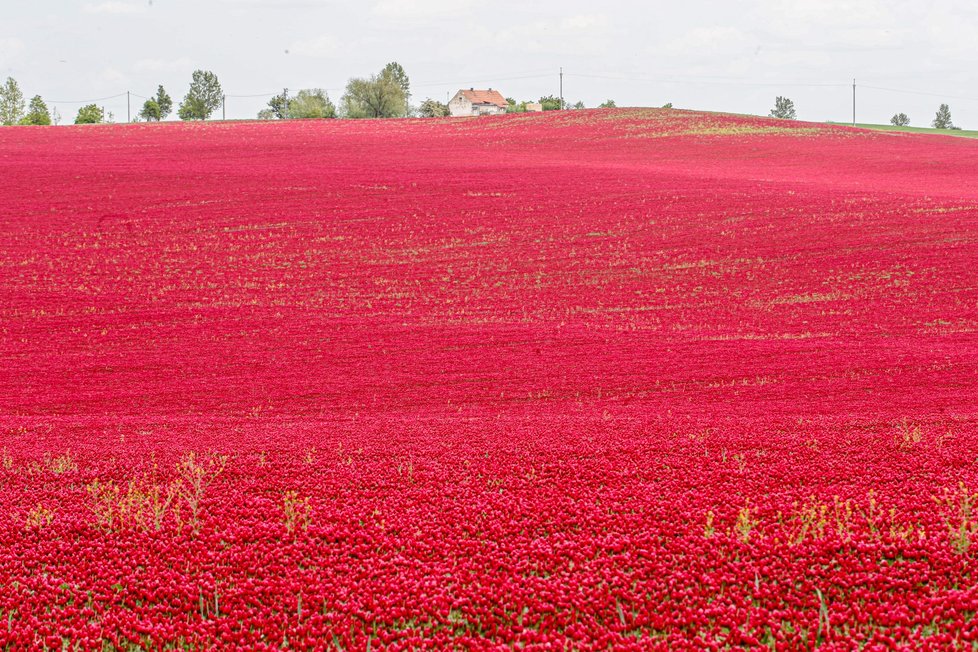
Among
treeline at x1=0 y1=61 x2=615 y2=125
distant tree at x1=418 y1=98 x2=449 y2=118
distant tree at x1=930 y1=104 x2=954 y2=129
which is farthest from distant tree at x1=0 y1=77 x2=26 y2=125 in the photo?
distant tree at x1=930 y1=104 x2=954 y2=129

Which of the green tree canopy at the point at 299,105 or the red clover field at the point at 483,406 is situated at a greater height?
the green tree canopy at the point at 299,105

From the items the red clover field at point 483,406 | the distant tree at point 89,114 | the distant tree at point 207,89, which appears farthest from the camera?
the distant tree at point 207,89

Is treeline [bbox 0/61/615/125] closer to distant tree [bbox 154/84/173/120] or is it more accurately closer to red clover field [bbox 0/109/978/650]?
distant tree [bbox 154/84/173/120]

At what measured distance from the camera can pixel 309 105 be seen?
405 feet

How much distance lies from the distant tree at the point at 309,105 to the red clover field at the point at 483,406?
74529 mm

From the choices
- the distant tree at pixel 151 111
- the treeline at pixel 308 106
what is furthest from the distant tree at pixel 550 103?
the distant tree at pixel 151 111

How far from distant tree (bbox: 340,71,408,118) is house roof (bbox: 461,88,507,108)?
38.2 meters

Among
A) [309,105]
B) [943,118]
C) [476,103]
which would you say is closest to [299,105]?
[309,105]

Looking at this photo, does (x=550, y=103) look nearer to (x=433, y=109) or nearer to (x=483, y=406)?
(x=433, y=109)

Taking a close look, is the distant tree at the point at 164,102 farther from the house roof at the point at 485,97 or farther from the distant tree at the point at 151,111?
the house roof at the point at 485,97

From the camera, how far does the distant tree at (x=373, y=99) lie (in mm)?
113562

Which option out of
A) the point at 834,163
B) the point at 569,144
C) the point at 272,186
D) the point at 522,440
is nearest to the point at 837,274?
the point at 522,440

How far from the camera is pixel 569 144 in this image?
5706 centimetres

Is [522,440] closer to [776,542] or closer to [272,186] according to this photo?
[776,542]
